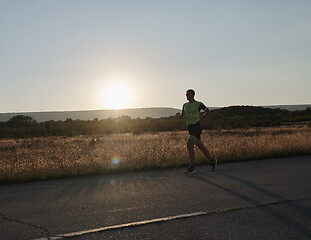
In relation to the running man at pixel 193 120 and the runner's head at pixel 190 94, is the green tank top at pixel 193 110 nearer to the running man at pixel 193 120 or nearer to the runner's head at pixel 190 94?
the running man at pixel 193 120

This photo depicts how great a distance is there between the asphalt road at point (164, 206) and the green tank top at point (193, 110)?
52.6 inches

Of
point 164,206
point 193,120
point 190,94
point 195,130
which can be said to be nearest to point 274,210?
point 164,206

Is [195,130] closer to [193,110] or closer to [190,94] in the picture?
[193,110]

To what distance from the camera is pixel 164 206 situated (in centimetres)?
515

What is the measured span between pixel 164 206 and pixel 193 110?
3.55 metres

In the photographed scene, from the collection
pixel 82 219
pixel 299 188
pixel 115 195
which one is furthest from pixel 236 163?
pixel 82 219

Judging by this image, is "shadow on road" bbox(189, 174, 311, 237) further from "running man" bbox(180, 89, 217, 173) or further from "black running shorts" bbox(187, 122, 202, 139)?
"black running shorts" bbox(187, 122, 202, 139)

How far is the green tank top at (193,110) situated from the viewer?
324 inches

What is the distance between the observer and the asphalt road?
4.13 meters

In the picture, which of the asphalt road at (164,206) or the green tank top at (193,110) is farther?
the green tank top at (193,110)

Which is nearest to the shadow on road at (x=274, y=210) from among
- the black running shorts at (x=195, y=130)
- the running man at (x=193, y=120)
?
the running man at (x=193, y=120)

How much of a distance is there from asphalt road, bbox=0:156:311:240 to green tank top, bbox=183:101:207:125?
4.38 ft

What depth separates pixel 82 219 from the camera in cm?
468

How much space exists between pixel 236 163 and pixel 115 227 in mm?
5949
